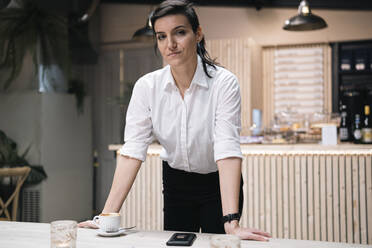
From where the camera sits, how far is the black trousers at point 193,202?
1.86 metres

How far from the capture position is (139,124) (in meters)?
1.79

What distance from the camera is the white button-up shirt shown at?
1.72 meters

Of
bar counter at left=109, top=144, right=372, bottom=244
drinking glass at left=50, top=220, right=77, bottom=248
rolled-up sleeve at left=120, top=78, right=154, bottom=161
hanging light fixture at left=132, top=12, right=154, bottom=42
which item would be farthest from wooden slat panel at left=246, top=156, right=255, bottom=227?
drinking glass at left=50, top=220, right=77, bottom=248

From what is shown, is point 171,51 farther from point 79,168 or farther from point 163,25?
point 79,168

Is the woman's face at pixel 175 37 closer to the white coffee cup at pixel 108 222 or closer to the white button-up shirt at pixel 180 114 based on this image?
the white button-up shirt at pixel 180 114

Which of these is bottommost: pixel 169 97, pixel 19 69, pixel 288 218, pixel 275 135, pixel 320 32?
pixel 288 218

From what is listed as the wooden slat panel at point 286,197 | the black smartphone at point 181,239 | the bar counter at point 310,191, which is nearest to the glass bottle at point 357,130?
the bar counter at point 310,191

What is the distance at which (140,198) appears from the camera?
4.10 metres

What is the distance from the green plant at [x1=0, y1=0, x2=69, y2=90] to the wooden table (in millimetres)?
3676

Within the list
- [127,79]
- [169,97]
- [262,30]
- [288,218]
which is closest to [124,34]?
[127,79]

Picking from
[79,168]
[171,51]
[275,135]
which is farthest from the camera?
[79,168]

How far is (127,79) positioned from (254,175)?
11.7 ft

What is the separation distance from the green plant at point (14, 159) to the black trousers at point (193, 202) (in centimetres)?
325

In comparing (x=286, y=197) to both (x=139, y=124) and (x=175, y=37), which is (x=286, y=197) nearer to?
(x=139, y=124)
